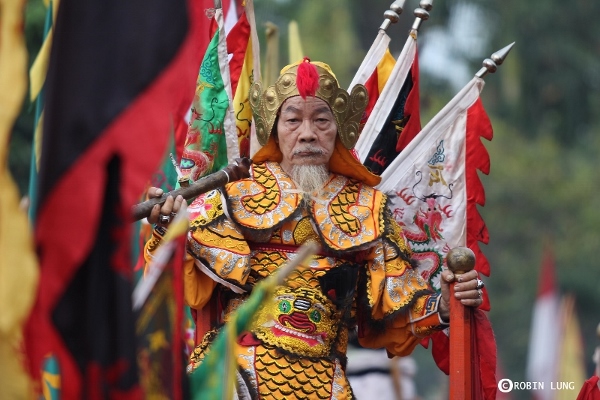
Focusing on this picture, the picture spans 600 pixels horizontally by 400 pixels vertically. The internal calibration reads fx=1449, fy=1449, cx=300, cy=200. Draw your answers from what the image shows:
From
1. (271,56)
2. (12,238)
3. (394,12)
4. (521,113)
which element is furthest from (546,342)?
(521,113)

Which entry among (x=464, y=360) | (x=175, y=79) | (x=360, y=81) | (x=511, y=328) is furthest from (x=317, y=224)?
(x=511, y=328)

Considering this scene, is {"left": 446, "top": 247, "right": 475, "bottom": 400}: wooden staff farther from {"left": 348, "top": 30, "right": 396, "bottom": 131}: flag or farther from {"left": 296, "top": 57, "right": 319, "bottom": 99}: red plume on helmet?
{"left": 348, "top": 30, "right": 396, "bottom": 131}: flag

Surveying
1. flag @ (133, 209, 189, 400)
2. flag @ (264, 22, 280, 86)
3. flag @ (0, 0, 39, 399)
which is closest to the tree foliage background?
flag @ (264, 22, 280, 86)

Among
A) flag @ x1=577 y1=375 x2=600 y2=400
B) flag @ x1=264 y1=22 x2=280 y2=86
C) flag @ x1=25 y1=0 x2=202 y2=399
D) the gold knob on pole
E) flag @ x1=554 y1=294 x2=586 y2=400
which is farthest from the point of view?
flag @ x1=554 y1=294 x2=586 y2=400

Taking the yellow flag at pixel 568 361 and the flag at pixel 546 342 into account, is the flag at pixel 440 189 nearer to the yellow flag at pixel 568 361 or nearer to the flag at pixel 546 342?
the yellow flag at pixel 568 361

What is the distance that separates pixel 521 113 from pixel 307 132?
1738cm

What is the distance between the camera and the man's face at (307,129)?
5766 mm

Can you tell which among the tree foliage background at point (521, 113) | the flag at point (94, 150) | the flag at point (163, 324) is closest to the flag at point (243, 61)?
the flag at point (163, 324)

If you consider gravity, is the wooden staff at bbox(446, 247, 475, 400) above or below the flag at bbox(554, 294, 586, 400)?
above

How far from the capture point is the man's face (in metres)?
5.77

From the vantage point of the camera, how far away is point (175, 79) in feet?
10.2

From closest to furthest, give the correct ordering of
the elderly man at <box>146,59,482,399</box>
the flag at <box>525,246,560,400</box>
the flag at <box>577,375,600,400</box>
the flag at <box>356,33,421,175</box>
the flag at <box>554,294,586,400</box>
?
the elderly man at <box>146,59,482,399</box>
the flag at <box>577,375,600,400</box>
the flag at <box>356,33,421,175</box>
the flag at <box>554,294,586,400</box>
the flag at <box>525,246,560,400</box>

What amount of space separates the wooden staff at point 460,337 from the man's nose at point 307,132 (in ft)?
2.47

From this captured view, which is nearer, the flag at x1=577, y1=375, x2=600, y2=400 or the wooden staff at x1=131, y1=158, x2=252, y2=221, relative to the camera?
the wooden staff at x1=131, y1=158, x2=252, y2=221
